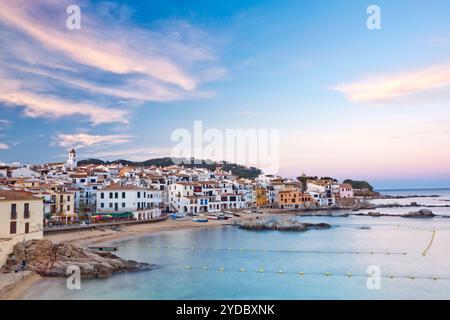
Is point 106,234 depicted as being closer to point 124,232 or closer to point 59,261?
point 124,232

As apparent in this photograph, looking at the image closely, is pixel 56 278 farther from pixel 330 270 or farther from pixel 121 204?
pixel 121 204

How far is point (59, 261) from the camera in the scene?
18.8 metres

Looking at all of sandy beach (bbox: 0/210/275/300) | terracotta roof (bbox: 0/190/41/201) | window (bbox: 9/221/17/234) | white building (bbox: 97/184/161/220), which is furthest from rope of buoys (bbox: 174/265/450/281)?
white building (bbox: 97/184/161/220)

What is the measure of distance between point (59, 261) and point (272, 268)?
10.8 m

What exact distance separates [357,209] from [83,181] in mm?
48708

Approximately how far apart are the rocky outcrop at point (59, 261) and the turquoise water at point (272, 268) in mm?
814

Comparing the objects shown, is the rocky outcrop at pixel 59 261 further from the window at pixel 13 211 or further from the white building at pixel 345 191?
the white building at pixel 345 191

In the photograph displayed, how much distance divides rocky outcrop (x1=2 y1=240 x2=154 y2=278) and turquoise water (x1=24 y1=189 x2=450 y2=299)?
0.81 m

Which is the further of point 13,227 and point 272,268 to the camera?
point 272,268

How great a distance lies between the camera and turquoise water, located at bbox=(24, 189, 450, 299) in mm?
16391

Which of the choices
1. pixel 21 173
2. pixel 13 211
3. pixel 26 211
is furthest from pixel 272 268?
pixel 21 173

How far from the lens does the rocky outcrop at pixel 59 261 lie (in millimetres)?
18078

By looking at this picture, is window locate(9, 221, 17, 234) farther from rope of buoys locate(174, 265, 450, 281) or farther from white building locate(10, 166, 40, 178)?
white building locate(10, 166, 40, 178)

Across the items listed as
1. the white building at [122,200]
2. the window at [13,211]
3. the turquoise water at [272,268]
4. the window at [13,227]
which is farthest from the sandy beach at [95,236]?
the window at [13,211]
